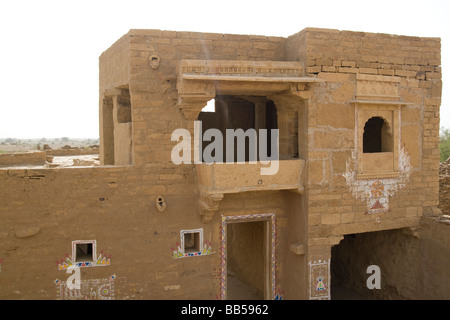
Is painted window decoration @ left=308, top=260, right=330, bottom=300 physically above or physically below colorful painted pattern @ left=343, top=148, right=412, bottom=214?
below

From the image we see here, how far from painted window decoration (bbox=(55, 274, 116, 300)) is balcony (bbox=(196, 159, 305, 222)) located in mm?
1897

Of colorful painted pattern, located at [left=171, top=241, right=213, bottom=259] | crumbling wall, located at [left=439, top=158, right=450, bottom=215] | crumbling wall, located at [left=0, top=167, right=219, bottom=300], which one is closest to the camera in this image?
crumbling wall, located at [left=0, top=167, right=219, bottom=300]

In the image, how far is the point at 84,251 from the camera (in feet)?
23.1

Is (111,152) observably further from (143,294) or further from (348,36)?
(348,36)

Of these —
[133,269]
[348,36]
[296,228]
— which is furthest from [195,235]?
[348,36]

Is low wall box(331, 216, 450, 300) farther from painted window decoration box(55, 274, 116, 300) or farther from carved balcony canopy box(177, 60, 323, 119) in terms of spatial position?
painted window decoration box(55, 274, 116, 300)

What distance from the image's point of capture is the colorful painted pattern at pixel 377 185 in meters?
7.15

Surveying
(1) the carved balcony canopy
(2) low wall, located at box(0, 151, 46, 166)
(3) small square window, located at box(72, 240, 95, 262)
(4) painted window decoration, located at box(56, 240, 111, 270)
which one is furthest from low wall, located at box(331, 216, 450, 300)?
(2) low wall, located at box(0, 151, 46, 166)

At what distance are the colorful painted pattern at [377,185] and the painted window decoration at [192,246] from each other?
273 cm

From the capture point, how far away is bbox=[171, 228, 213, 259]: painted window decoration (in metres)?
6.86

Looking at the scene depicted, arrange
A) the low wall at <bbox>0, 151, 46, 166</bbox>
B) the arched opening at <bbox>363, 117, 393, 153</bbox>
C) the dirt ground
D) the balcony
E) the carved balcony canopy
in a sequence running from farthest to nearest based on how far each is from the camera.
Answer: the dirt ground
the low wall at <bbox>0, 151, 46, 166</bbox>
the arched opening at <bbox>363, 117, 393, 153</bbox>
the balcony
the carved balcony canopy

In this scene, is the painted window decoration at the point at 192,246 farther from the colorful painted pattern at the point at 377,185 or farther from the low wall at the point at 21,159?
the low wall at the point at 21,159

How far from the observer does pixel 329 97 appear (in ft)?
22.6

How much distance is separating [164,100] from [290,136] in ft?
7.64
